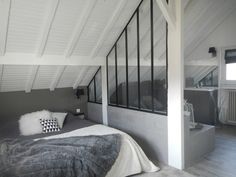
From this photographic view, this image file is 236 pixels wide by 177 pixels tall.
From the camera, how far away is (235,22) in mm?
4527

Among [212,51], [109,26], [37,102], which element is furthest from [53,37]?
[212,51]

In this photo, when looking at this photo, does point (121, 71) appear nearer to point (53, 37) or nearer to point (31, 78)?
point (53, 37)

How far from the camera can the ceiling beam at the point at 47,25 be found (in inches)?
106

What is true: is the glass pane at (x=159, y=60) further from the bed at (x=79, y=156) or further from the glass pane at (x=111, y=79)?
the glass pane at (x=111, y=79)

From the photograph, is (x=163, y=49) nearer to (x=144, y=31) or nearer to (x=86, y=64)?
(x=144, y=31)

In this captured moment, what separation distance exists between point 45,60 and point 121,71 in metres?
1.44

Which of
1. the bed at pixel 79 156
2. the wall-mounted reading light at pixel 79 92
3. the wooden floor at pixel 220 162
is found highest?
the wall-mounted reading light at pixel 79 92

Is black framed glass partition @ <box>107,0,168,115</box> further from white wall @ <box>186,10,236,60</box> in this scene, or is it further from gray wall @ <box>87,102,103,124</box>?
white wall @ <box>186,10,236,60</box>

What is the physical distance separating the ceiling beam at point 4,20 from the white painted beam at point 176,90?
2.16 metres

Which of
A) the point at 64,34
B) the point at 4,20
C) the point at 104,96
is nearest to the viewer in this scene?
the point at 4,20

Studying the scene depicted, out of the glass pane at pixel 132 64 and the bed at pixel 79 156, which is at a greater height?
the glass pane at pixel 132 64

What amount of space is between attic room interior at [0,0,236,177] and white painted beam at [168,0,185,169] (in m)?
0.01

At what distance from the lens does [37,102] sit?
4.32m

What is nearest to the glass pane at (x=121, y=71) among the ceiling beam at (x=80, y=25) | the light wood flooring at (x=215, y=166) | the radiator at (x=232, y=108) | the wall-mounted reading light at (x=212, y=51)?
the ceiling beam at (x=80, y=25)
